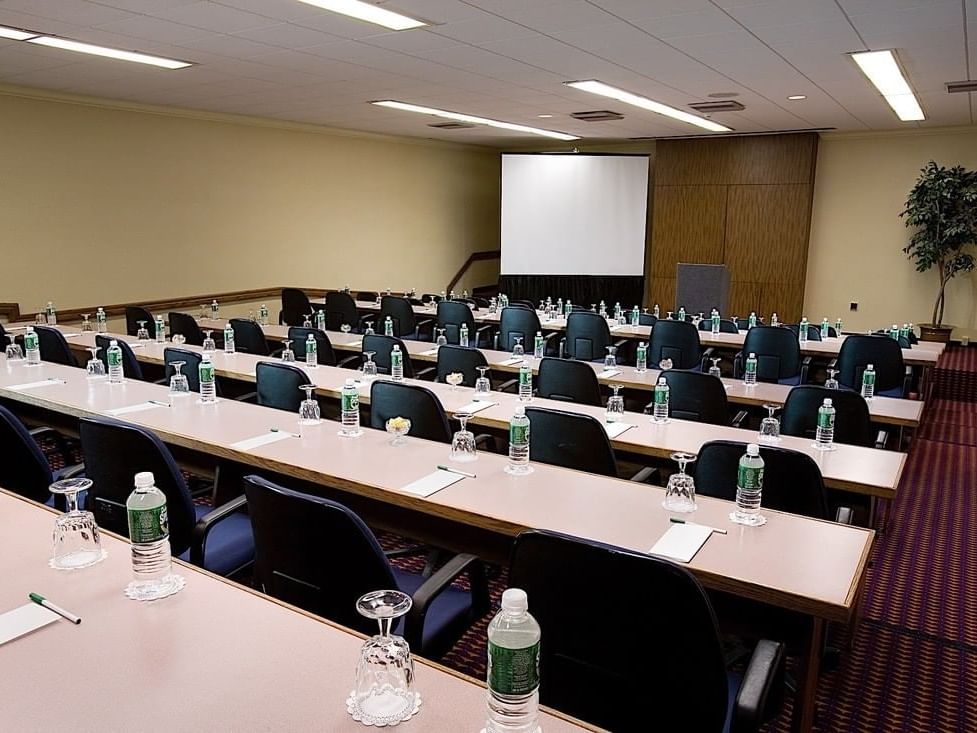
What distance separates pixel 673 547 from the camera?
2.17 meters

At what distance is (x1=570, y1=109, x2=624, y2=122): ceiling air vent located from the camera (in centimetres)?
914

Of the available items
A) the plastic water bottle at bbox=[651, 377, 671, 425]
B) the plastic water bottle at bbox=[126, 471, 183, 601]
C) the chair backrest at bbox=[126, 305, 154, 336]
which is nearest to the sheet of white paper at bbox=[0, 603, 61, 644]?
the plastic water bottle at bbox=[126, 471, 183, 601]

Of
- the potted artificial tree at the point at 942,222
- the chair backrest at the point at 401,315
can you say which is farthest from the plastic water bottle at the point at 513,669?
the potted artificial tree at the point at 942,222

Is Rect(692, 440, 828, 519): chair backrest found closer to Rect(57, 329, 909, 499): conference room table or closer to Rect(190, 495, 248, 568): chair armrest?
Rect(57, 329, 909, 499): conference room table

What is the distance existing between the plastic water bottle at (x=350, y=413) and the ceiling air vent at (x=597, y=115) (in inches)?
262

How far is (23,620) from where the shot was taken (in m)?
1.71

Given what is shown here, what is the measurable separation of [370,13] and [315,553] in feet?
12.1

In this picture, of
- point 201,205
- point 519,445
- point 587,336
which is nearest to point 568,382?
point 519,445

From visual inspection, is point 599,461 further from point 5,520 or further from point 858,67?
point 858,67

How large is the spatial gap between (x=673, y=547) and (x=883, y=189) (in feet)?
35.6

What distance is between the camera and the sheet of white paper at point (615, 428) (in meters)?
3.51

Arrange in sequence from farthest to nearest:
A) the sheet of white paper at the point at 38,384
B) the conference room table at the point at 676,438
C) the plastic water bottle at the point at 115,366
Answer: the plastic water bottle at the point at 115,366, the sheet of white paper at the point at 38,384, the conference room table at the point at 676,438

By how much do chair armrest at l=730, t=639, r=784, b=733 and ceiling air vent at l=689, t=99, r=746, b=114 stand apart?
7.39 meters

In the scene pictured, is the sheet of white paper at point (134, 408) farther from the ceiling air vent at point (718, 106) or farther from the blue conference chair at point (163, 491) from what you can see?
the ceiling air vent at point (718, 106)
